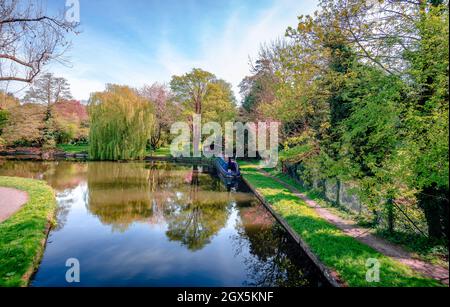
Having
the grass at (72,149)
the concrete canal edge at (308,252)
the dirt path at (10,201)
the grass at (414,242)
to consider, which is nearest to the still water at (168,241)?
the concrete canal edge at (308,252)

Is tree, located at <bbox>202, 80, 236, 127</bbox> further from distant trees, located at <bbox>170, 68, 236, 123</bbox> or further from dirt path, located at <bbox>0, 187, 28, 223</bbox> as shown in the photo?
dirt path, located at <bbox>0, 187, 28, 223</bbox>

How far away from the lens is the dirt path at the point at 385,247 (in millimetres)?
5652

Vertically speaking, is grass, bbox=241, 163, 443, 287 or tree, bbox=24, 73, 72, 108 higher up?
tree, bbox=24, 73, 72, 108

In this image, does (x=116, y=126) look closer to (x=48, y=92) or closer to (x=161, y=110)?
(x=161, y=110)

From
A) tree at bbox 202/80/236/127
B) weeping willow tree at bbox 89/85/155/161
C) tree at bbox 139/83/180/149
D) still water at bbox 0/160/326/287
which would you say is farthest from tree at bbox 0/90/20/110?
tree at bbox 202/80/236/127

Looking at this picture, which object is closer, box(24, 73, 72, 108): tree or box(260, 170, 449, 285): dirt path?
box(260, 170, 449, 285): dirt path

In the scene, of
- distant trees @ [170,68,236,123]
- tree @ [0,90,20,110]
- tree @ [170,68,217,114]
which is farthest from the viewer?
tree @ [170,68,217,114]

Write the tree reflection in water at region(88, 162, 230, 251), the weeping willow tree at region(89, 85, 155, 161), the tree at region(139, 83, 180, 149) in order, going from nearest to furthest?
the tree reflection in water at region(88, 162, 230, 251)
the weeping willow tree at region(89, 85, 155, 161)
the tree at region(139, 83, 180, 149)

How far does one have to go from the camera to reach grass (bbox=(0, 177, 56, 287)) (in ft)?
17.9

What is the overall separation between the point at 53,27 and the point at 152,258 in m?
7.01

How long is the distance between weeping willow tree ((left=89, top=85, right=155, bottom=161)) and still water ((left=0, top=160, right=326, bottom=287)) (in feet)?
41.6

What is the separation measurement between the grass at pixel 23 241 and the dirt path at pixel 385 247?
8.21 m
